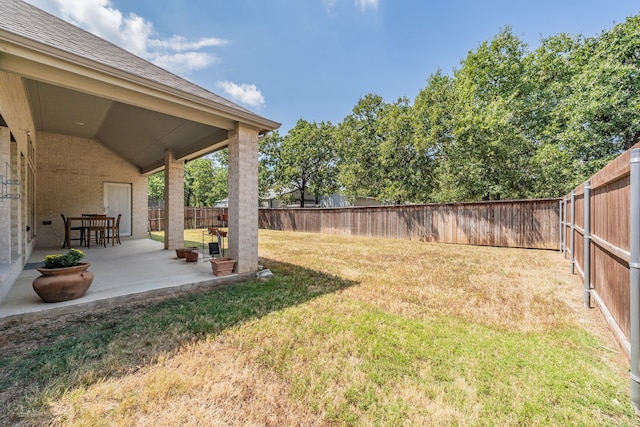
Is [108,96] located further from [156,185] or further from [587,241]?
[156,185]

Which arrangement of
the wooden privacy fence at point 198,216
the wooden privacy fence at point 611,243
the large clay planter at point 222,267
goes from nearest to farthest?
the wooden privacy fence at point 611,243, the large clay planter at point 222,267, the wooden privacy fence at point 198,216

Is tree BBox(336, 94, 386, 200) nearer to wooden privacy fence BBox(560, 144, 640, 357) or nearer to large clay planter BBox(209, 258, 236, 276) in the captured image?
large clay planter BBox(209, 258, 236, 276)

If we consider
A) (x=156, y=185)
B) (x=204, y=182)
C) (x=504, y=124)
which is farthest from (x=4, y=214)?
(x=156, y=185)

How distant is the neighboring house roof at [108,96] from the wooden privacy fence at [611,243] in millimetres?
4689

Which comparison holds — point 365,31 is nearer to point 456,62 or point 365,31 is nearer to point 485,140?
point 485,140

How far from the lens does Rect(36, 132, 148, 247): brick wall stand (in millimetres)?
8250

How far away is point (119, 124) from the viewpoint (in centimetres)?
703

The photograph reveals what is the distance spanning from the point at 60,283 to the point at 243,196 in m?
2.65

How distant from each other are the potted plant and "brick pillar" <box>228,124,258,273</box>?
2.09 m

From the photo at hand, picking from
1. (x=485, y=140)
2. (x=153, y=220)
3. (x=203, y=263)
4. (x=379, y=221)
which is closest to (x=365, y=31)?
(x=485, y=140)

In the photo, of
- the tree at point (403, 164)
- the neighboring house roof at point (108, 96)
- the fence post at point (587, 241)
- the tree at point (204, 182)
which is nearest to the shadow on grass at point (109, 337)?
the neighboring house roof at point (108, 96)

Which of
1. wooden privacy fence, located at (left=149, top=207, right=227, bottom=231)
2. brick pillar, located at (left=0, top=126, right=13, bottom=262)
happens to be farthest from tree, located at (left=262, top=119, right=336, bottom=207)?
brick pillar, located at (left=0, top=126, right=13, bottom=262)

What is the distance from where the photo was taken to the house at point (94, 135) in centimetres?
322

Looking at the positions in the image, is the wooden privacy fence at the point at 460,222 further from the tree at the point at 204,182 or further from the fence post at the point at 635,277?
the tree at the point at 204,182
